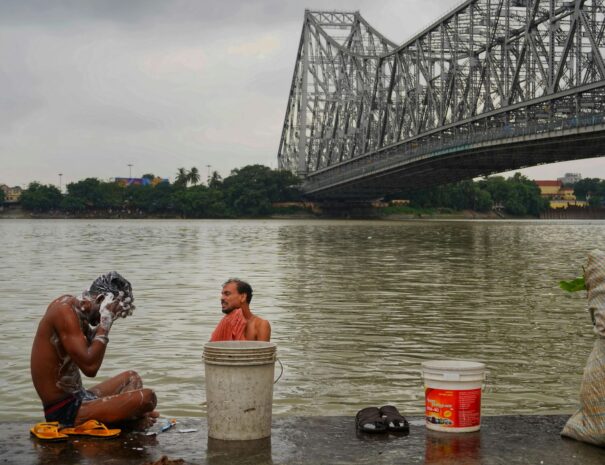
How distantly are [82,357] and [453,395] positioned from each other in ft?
7.64

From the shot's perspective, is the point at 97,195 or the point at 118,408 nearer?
the point at 118,408

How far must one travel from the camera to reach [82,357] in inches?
254

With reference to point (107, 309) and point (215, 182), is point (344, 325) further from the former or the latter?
point (215, 182)

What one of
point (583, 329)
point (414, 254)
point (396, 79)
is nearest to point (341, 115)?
point (396, 79)

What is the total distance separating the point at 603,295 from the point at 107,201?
14375 centimetres

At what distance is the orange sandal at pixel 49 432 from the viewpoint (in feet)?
21.7

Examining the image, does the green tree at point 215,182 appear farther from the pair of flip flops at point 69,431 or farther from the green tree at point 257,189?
the pair of flip flops at point 69,431

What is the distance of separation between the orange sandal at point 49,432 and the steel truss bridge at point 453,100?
39610 millimetres

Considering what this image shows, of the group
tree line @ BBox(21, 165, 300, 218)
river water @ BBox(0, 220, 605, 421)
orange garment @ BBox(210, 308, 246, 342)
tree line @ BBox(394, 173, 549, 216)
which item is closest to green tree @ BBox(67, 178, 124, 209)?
tree line @ BBox(21, 165, 300, 218)

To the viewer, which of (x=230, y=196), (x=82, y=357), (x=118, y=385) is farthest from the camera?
(x=230, y=196)

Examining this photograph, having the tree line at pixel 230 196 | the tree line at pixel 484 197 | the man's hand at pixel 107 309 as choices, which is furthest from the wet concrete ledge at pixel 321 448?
the tree line at pixel 484 197

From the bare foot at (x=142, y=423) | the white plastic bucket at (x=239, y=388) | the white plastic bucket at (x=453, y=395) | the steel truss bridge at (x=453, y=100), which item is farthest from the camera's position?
the steel truss bridge at (x=453, y=100)

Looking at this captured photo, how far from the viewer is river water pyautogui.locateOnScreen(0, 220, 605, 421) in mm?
9641

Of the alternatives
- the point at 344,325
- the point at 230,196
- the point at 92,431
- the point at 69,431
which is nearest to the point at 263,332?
the point at 92,431
